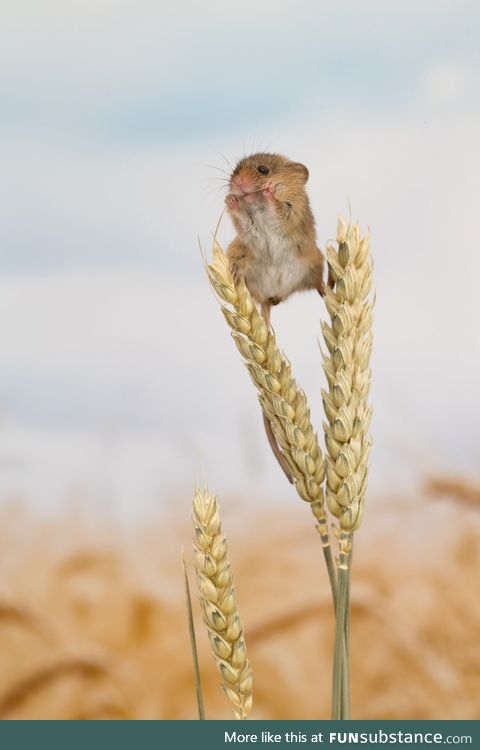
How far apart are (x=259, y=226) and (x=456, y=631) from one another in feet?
4.85

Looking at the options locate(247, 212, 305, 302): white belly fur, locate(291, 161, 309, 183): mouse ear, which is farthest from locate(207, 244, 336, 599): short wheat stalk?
locate(291, 161, 309, 183): mouse ear

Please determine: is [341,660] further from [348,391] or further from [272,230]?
[272,230]

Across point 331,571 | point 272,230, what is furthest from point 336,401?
point 272,230

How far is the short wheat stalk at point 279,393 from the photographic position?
3.70 feet

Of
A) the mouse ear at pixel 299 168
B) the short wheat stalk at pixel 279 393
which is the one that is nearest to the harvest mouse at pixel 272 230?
the mouse ear at pixel 299 168

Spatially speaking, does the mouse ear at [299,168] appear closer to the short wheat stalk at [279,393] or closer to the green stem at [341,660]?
the short wheat stalk at [279,393]

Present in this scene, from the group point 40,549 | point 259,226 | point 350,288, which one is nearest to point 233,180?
point 259,226

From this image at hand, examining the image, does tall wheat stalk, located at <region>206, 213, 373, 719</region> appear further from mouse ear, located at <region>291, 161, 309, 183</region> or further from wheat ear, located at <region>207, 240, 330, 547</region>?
mouse ear, located at <region>291, 161, 309, 183</region>

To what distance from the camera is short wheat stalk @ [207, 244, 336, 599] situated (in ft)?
3.70

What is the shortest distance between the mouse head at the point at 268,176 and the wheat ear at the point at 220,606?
2.04ft

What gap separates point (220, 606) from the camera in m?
1.11

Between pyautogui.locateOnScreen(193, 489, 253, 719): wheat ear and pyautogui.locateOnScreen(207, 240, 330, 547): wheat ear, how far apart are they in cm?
12

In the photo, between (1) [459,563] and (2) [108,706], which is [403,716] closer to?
(1) [459,563]

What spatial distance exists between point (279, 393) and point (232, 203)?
48 centimetres
